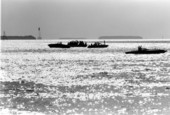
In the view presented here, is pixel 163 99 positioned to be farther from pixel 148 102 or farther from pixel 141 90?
pixel 141 90

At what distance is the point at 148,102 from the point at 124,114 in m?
7.05

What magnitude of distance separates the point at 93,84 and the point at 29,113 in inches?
938

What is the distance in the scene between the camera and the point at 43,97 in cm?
4816

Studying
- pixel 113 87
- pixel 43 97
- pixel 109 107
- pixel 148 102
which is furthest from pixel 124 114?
pixel 113 87

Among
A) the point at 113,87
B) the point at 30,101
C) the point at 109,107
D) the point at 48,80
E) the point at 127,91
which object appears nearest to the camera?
the point at 109,107

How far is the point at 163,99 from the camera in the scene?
46094 millimetres

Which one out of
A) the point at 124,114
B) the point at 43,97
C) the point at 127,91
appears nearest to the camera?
the point at 124,114

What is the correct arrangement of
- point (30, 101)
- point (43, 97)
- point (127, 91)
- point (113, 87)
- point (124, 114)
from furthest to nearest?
point (113, 87) < point (127, 91) < point (43, 97) < point (30, 101) < point (124, 114)

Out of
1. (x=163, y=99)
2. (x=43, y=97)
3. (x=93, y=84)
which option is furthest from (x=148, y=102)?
(x=93, y=84)

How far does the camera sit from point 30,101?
4522 cm

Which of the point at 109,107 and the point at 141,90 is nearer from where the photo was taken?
the point at 109,107

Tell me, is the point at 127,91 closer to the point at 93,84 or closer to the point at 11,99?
the point at 93,84

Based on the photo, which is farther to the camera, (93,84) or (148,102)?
(93,84)

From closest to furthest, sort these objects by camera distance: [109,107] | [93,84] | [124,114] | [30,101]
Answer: [124,114] < [109,107] < [30,101] < [93,84]
